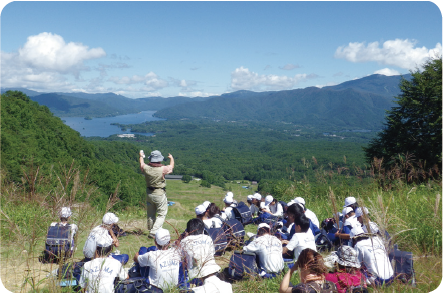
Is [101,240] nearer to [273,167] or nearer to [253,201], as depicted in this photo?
[253,201]

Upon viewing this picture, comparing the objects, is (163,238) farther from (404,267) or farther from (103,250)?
(404,267)

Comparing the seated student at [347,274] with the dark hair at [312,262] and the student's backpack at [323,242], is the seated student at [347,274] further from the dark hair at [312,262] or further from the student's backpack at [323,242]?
the student's backpack at [323,242]

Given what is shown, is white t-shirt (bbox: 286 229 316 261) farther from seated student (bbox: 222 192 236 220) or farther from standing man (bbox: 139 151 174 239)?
standing man (bbox: 139 151 174 239)

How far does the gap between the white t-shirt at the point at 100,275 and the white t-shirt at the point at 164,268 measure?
1.04 feet

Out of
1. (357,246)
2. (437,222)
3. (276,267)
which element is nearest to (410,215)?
(437,222)

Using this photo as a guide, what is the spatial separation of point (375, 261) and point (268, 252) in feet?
3.82

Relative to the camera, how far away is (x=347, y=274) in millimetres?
2629

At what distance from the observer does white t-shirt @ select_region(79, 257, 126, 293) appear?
2494 millimetres

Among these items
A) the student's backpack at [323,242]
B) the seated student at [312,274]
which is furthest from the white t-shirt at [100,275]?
the student's backpack at [323,242]

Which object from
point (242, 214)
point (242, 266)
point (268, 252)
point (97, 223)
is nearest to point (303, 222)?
point (268, 252)

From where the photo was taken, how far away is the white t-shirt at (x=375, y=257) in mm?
2754

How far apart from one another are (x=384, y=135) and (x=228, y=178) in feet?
224

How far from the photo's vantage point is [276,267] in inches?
134

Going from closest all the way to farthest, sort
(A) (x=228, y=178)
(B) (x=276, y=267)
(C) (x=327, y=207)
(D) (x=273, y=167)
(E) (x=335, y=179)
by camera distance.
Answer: (B) (x=276, y=267)
(C) (x=327, y=207)
(E) (x=335, y=179)
(A) (x=228, y=178)
(D) (x=273, y=167)
